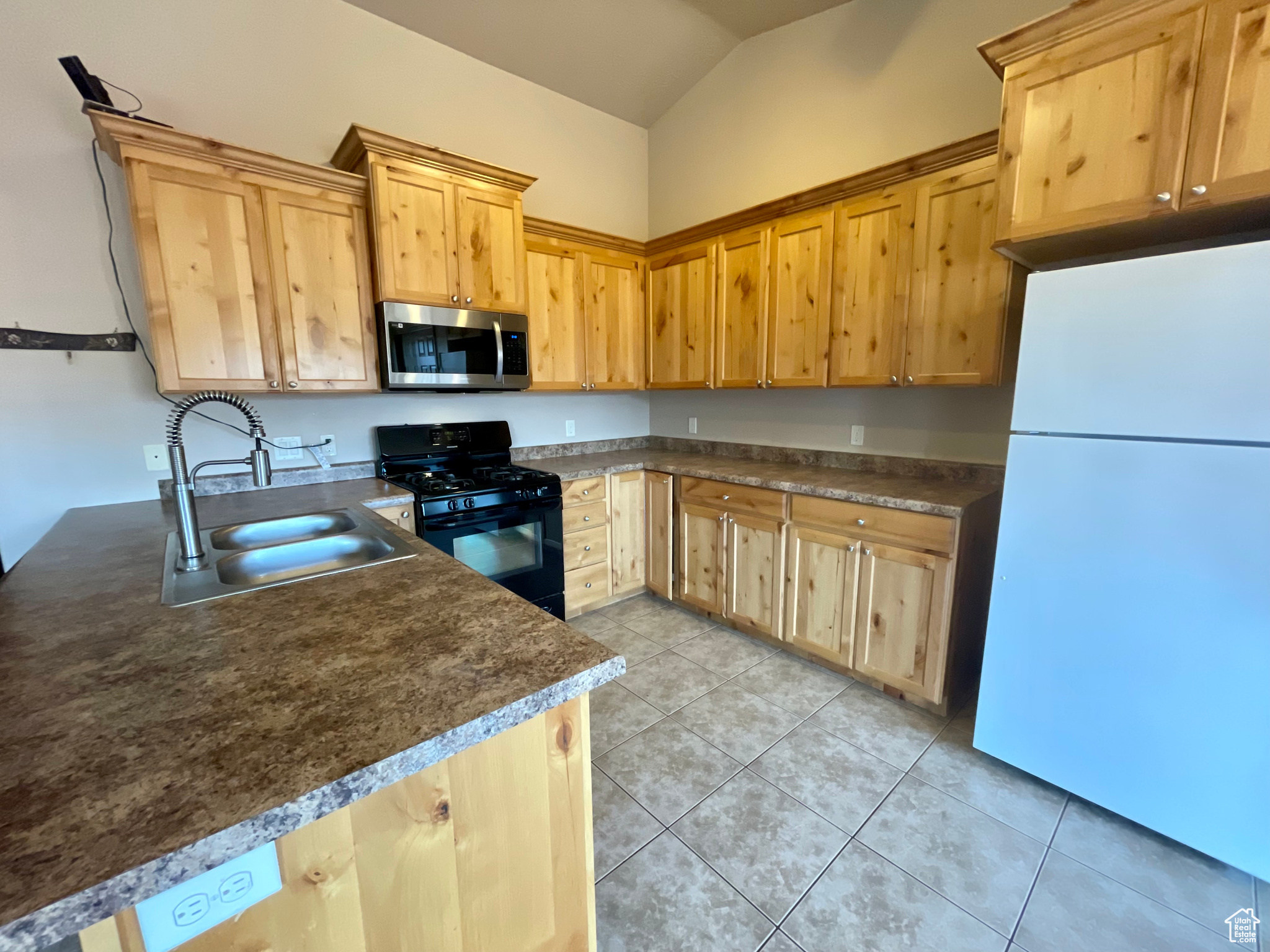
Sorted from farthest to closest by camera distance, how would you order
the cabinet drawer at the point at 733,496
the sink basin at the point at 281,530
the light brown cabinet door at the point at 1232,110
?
the cabinet drawer at the point at 733,496 → the sink basin at the point at 281,530 → the light brown cabinet door at the point at 1232,110

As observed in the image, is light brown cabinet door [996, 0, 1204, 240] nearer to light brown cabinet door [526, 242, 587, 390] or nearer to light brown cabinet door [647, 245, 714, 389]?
light brown cabinet door [647, 245, 714, 389]

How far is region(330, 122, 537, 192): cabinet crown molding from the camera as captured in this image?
2146 millimetres

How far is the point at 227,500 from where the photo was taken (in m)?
2.06

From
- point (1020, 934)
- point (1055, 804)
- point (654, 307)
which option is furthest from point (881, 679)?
point (654, 307)

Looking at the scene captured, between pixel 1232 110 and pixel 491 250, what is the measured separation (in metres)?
2.62

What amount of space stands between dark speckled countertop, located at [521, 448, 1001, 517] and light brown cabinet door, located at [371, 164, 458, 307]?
110cm

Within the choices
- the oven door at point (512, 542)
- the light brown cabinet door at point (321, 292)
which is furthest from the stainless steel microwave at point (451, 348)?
the oven door at point (512, 542)

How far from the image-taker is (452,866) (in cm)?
76

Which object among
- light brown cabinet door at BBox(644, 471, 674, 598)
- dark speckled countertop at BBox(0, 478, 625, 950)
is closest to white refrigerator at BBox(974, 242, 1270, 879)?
dark speckled countertop at BBox(0, 478, 625, 950)

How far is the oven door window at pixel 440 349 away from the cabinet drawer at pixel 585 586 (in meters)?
1.26

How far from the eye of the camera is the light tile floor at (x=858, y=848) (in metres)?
1.29

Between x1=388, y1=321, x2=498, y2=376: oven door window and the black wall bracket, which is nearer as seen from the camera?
the black wall bracket

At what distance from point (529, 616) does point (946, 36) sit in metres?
3.00

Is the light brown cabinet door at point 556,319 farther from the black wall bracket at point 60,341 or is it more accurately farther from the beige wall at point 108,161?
the black wall bracket at point 60,341
